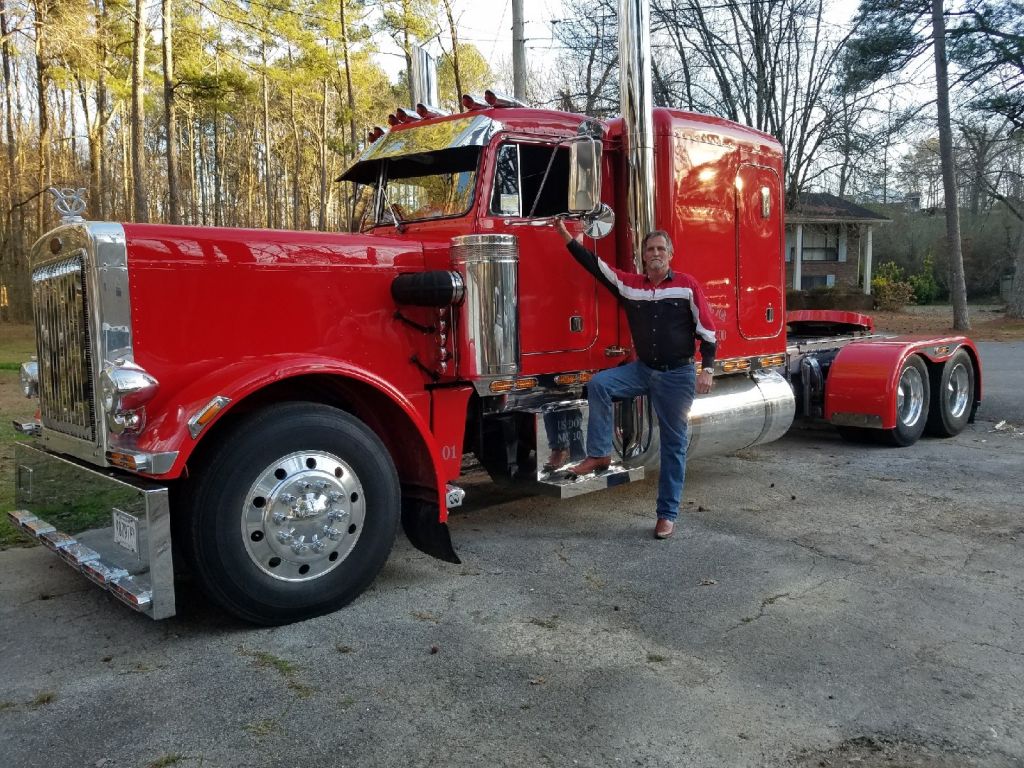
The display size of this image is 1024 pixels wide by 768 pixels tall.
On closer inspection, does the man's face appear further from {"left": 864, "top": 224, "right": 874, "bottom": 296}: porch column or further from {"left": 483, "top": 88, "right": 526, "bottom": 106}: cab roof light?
{"left": 864, "top": 224, "right": 874, "bottom": 296}: porch column

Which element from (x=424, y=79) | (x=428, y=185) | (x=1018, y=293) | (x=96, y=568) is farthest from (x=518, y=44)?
(x=1018, y=293)

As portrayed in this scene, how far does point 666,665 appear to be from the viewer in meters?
3.61

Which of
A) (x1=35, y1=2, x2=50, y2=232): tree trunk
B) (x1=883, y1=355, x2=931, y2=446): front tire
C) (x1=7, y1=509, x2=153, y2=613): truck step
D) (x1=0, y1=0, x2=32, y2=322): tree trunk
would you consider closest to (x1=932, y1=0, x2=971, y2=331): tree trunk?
(x1=883, y1=355, x2=931, y2=446): front tire

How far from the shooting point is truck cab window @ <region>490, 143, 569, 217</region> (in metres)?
5.29

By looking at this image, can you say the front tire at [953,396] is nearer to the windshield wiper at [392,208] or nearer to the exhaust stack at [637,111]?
the exhaust stack at [637,111]

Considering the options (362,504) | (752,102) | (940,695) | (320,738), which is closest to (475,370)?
(362,504)

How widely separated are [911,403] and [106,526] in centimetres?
761

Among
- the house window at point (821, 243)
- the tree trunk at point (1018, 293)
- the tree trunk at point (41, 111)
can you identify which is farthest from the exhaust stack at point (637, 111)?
the house window at point (821, 243)

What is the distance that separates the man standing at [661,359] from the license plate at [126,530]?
268cm

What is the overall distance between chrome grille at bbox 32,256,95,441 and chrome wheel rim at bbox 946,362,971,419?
329 inches

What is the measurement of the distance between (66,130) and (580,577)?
3589cm

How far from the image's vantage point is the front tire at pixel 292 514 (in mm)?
3779

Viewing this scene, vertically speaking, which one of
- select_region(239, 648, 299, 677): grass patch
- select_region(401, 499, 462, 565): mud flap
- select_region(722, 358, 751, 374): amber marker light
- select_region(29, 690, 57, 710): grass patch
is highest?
select_region(722, 358, 751, 374): amber marker light

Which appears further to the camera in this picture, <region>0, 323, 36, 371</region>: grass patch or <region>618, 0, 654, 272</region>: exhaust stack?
<region>0, 323, 36, 371</region>: grass patch
